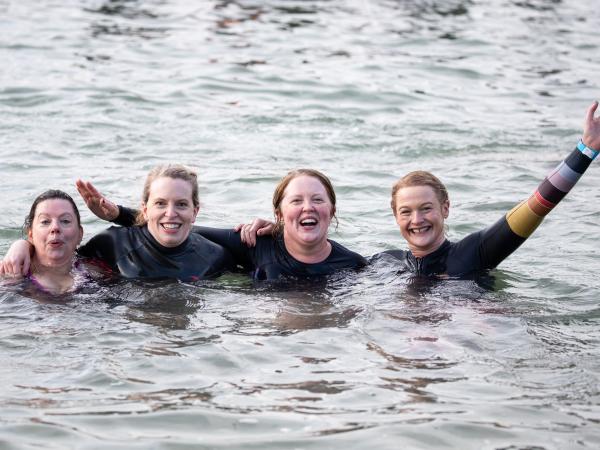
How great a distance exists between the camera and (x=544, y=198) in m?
7.16

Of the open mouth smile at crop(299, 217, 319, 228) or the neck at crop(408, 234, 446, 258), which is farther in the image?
the neck at crop(408, 234, 446, 258)

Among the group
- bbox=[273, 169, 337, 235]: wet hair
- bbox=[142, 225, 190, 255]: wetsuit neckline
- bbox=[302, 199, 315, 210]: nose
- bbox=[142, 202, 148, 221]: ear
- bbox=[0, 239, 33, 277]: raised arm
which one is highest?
bbox=[273, 169, 337, 235]: wet hair

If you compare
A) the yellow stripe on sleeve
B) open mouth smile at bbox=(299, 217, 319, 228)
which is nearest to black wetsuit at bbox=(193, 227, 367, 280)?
open mouth smile at bbox=(299, 217, 319, 228)

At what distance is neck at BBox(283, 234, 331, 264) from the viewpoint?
7.97 meters

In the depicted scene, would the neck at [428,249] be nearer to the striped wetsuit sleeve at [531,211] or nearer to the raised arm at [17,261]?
the striped wetsuit sleeve at [531,211]

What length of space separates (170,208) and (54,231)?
89 centimetres

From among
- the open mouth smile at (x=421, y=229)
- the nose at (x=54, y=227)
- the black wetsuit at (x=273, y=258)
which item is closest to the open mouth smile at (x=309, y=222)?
the black wetsuit at (x=273, y=258)

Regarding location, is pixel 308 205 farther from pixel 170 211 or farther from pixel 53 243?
pixel 53 243

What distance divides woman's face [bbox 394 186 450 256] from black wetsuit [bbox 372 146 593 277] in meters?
0.20

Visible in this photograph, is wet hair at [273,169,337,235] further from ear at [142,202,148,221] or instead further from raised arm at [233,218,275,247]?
ear at [142,202,148,221]

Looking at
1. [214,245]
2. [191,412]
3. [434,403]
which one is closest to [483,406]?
[434,403]

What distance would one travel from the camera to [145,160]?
12.1 meters

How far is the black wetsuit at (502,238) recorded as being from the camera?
7.10m

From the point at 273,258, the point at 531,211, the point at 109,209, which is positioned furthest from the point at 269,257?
the point at 531,211
